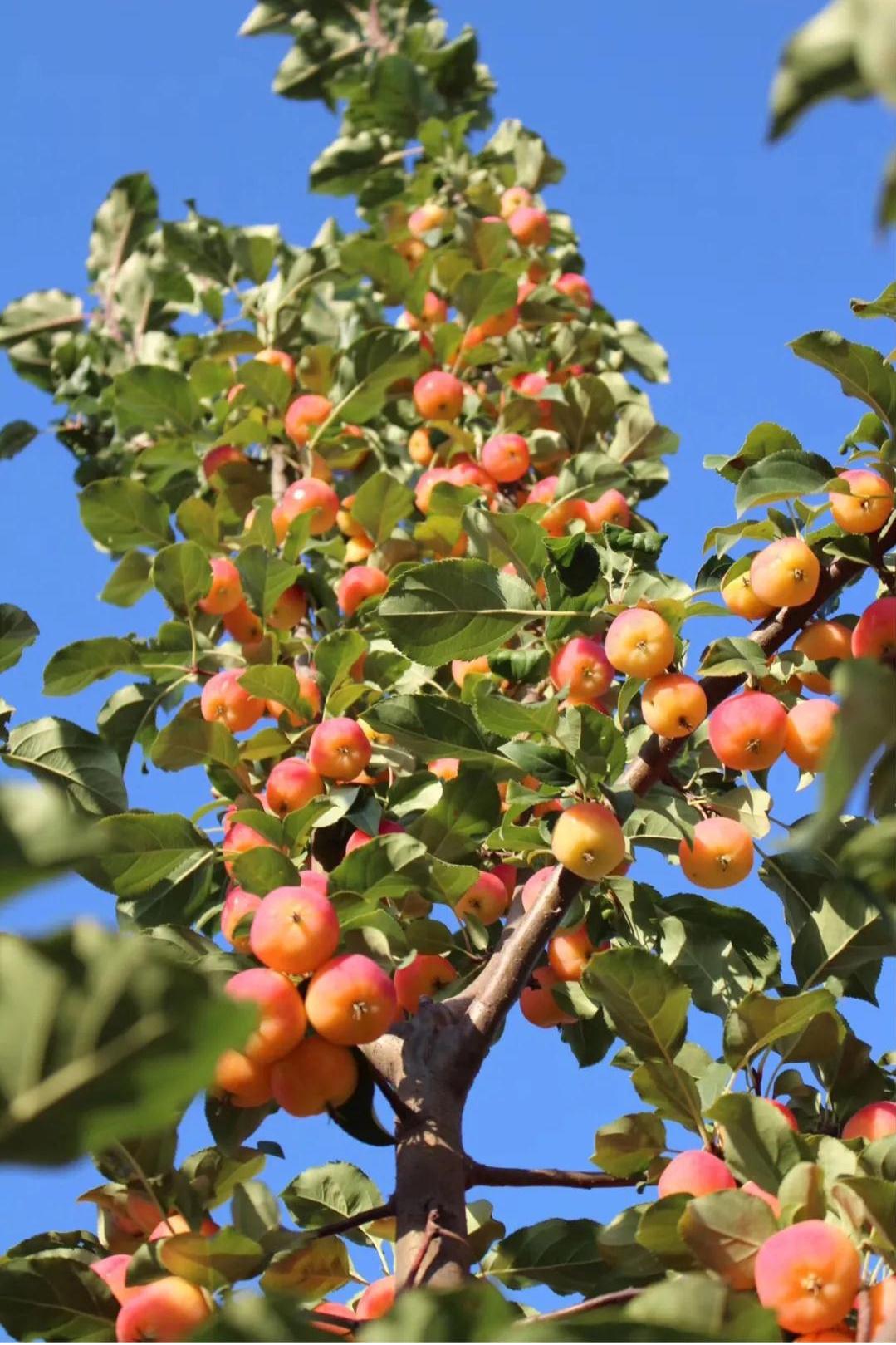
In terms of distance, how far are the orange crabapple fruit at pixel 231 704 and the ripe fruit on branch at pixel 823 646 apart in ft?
2.90

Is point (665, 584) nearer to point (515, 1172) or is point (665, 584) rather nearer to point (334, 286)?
point (515, 1172)

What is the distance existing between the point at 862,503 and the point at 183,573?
1.17m

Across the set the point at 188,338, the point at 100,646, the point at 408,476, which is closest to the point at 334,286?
the point at 188,338

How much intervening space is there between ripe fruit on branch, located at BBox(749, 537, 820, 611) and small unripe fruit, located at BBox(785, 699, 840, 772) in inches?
5.2

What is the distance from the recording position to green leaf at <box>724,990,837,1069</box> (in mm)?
1487

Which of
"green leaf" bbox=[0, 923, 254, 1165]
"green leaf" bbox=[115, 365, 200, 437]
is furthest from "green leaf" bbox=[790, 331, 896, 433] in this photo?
"green leaf" bbox=[115, 365, 200, 437]

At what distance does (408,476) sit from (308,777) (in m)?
1.40

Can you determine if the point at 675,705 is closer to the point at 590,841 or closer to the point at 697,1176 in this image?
the point at 590,841

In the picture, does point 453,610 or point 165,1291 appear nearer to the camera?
point 165,1291

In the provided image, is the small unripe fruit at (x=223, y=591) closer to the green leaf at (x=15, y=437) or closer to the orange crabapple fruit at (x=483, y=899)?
the orange crabapple fruit at (x=483, y=899)

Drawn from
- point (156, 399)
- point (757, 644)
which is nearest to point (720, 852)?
point (757, 644)

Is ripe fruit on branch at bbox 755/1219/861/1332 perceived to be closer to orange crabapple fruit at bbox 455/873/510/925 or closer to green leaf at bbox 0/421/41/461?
orange crabapple fruit at bbox 455/873/510/925

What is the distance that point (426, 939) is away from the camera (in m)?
1.95

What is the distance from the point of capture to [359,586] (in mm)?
2578
